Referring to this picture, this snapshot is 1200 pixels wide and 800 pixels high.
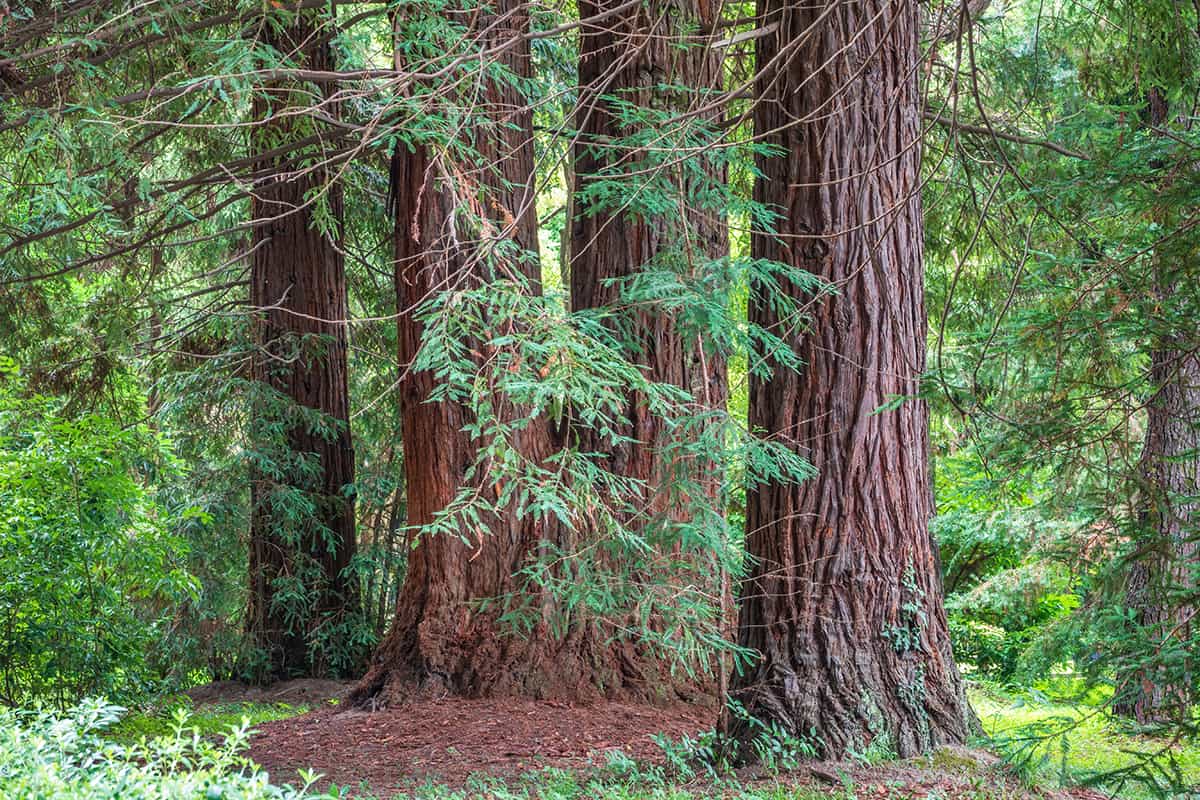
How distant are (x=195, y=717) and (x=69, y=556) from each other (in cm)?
203

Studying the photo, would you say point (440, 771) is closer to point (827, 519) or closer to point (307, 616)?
point (827, 519)

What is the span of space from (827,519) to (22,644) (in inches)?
215

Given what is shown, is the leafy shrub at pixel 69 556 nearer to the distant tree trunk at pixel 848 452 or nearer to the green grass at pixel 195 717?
the green grass at pixel 195 717

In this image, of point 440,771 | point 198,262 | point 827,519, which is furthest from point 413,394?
point 198,262

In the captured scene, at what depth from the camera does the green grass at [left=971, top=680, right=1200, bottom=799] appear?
4125 millimetres

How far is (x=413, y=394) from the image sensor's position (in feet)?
26.3

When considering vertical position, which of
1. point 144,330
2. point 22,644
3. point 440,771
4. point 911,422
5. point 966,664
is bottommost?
point 966,664

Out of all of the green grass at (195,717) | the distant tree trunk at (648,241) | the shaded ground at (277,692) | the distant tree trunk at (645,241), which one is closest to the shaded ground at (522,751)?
the green grass at (195,717)

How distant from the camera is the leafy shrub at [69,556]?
734cm

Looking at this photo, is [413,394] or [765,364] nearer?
[765,364]

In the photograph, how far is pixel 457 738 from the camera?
684 cm

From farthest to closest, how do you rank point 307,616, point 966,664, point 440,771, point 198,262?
point 966,664, point 198,262, point 307,616, point 440,771

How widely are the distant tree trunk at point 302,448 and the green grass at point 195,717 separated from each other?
88cm

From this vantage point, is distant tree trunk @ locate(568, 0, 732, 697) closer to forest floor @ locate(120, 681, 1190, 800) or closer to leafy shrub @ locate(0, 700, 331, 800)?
forest floor @ locate(120, 681, 1190, 800)
